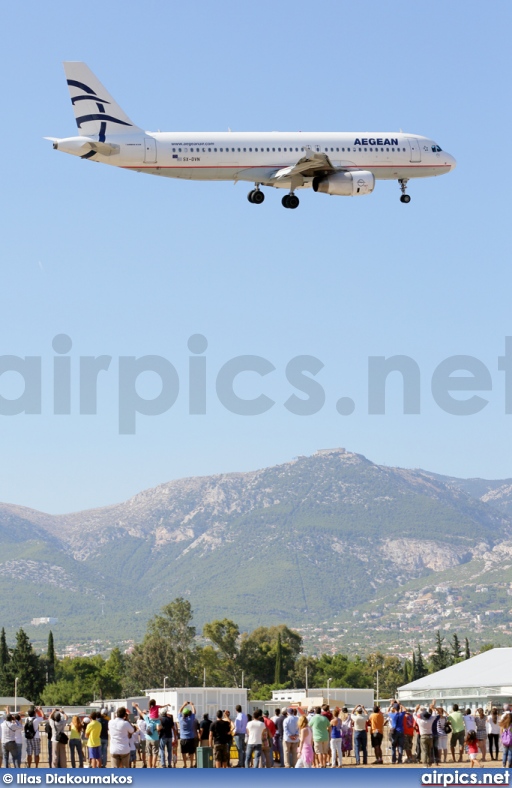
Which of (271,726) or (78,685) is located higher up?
(78,685)

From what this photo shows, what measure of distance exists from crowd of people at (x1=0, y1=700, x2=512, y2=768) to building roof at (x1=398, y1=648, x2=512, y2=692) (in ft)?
147

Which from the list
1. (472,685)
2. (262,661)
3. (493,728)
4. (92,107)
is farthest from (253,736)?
(262,661)

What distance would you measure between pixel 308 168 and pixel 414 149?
6897 mm

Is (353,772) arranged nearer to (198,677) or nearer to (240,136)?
(240,136)

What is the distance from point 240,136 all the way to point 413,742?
2882 centimetres

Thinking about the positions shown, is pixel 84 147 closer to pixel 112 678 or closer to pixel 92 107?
pixel 92 107

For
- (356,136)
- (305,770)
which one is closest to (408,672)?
(356,136)

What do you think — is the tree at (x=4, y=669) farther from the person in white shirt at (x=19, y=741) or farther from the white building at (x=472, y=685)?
the person in white shirt at (x=19, y=741)

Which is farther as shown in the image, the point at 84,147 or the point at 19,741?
the point at 84,147

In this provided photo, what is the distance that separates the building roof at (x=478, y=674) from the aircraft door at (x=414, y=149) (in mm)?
36088

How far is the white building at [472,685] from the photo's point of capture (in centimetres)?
8181

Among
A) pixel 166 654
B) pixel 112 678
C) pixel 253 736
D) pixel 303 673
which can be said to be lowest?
pixel 253 736

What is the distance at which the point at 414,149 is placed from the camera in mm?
61594

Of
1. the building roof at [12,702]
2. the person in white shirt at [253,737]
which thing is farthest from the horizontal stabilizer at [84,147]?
the building roof at [12,702]
